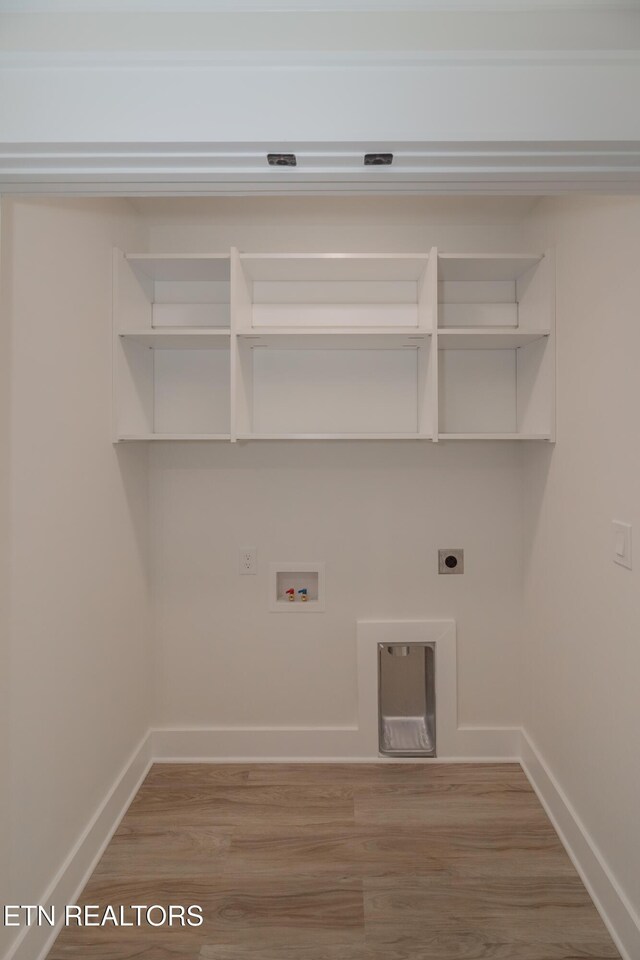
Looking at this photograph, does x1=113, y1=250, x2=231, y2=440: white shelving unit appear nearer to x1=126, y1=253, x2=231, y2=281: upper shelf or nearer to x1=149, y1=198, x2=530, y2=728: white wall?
x1=126, y1=253, x2=231, y2=281: upper shelf

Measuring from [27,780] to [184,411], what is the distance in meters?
1.51

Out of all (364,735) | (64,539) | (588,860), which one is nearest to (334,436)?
(64,539)

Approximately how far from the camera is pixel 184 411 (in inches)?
101

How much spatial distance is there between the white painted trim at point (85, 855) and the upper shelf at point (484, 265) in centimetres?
236

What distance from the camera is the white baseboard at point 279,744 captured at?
2604 mm

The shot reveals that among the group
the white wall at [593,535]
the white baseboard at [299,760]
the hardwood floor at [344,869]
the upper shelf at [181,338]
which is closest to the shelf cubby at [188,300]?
the upper shelf at [181,338]

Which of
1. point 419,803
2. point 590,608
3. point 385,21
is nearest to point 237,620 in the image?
point 419,803

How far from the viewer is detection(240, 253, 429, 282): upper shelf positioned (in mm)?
2229

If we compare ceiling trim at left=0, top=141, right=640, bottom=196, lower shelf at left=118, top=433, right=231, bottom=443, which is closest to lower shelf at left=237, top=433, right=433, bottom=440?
lower shelf at left=118, top=433, right=231, bottom=443

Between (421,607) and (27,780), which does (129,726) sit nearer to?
(27,780)

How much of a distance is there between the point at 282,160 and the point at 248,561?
1880 millimetres

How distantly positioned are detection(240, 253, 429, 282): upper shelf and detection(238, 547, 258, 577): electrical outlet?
1.18m

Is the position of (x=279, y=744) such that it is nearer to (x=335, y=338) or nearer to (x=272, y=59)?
(x=335, y=338)

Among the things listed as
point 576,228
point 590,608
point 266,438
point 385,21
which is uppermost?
point 576,228
